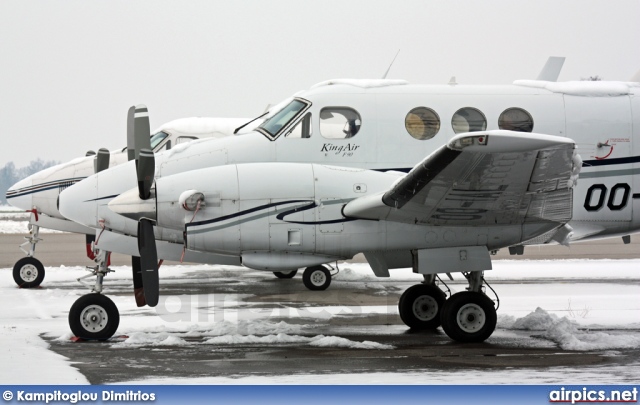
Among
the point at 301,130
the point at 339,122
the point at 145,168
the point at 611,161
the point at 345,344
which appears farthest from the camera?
the point at 611,161

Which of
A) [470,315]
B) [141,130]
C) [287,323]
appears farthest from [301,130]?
[470,315]

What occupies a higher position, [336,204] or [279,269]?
[336,204]

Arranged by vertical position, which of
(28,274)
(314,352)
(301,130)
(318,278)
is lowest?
(314,352)

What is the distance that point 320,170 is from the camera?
382 inches

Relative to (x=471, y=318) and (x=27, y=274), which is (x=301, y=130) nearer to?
(x=471, y=318)

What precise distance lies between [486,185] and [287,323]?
4037 mm

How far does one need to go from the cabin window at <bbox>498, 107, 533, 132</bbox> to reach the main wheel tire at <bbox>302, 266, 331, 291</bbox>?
19.2ft

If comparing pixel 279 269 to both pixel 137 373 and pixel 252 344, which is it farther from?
pixel 137 373

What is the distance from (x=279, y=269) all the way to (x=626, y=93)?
5.46 meters

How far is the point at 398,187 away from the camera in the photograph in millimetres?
8805

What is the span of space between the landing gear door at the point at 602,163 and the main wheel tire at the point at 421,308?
7.27 ft

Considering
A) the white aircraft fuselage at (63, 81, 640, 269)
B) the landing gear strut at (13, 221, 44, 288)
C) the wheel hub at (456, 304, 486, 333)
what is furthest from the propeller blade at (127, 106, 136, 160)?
the wheel hub at (456, 304, 486, 333)

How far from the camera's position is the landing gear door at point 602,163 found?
426 inches

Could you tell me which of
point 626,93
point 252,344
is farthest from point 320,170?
point 626,93
